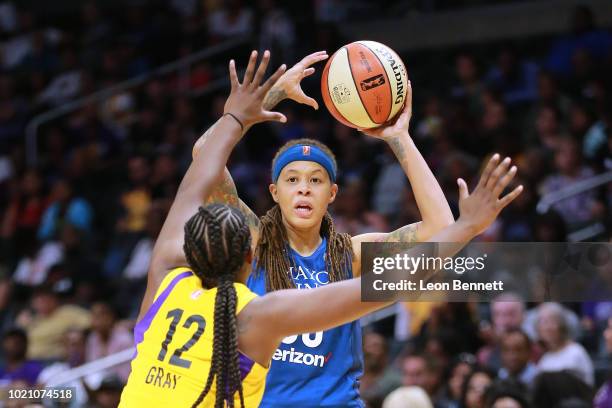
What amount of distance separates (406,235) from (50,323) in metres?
7.24

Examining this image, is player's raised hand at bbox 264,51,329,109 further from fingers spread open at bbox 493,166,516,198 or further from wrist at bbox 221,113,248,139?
fingers spread open at bbox 493,166,516,198

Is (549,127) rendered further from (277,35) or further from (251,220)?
(251,220)

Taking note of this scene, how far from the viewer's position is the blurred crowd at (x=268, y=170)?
8773mm

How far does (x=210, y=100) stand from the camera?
601 inches

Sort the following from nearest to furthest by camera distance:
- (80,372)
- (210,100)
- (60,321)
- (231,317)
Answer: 1. (231,317)
2. (80,372)
3. (60,321)
4. (210,100)

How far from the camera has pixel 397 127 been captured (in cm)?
545

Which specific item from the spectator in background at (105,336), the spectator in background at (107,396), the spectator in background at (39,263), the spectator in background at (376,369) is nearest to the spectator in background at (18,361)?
the spectator in background at (105,336)

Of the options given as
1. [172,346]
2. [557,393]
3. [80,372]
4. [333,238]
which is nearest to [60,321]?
[80,372]

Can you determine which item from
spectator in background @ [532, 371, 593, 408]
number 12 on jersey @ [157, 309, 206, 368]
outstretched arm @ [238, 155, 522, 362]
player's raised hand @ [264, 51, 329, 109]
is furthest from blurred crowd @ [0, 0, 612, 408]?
number 12 on jersey @ [157, 309, 206, 368]

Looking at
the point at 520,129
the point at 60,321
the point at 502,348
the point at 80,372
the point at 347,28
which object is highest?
the point at 347,28

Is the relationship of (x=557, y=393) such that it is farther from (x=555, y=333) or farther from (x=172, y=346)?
(x=172, y=346)

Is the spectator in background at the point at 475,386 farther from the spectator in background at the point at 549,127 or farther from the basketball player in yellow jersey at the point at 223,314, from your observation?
the basketball player in yellow jersey at the point at 223,314

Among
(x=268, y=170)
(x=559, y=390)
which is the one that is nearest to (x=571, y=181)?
(x=559, y=390)

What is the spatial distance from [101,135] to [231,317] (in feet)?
A: 38.9
